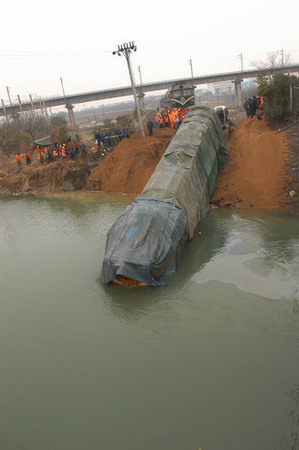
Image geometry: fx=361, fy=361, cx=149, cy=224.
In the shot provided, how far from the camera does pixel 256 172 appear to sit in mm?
17281

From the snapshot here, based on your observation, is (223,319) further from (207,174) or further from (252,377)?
(207,174)

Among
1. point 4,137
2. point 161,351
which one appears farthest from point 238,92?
point 161,351

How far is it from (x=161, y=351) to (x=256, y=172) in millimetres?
11596

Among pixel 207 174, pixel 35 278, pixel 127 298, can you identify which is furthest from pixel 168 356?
pixel 207 174

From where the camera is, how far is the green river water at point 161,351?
6.47m

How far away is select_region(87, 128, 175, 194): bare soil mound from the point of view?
21719 mm

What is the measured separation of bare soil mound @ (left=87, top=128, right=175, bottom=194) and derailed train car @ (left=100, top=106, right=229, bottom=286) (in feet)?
17.5

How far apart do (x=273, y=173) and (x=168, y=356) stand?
11.4m

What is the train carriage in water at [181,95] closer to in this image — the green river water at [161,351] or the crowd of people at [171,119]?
the crowd of people at [171,119]

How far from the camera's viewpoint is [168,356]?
8070mm

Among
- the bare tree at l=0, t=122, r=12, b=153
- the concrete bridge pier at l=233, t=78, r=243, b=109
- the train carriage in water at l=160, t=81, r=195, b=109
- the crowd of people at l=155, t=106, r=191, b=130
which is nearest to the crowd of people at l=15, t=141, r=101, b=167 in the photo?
the crowd of people at l=155, t=106, r=191, b=130

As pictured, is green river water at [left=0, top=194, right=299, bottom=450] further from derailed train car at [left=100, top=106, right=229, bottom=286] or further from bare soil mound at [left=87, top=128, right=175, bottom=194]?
bare soil mound at [left=87, top=128, right=175, bottom=194]

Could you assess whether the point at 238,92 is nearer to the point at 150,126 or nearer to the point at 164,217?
the point at 150,126

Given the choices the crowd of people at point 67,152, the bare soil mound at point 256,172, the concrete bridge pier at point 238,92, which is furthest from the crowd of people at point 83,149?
the concrete bridge pier at point 238,92
